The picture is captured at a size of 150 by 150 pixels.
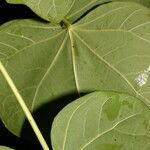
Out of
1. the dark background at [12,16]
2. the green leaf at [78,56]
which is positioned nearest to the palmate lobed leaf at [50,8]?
the green leaf at [78,56]

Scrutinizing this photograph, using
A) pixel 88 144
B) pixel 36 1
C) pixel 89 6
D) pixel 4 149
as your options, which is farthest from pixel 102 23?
pixel 4 149

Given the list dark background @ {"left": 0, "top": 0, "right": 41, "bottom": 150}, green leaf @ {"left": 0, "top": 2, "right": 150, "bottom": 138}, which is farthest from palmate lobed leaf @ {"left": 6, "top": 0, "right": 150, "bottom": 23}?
dark background @ {"left": 0, "top": 0, "right": 41, "bottom": 150}

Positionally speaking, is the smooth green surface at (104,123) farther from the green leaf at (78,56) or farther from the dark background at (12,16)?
the dark background at (12,16)

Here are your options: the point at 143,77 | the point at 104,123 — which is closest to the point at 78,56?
the point at 143,77

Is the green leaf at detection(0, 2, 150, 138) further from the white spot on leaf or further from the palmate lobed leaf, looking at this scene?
the palmate lobed leaf

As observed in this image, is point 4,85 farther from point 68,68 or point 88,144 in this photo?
point 88,144

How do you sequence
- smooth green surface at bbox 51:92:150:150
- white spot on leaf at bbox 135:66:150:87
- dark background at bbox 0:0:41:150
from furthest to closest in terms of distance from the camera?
dark background at bbox 0:0:41:150
white spot on leaf at bbox 135:66:150:87
smooth green surface at bbox 51:92:150:150
